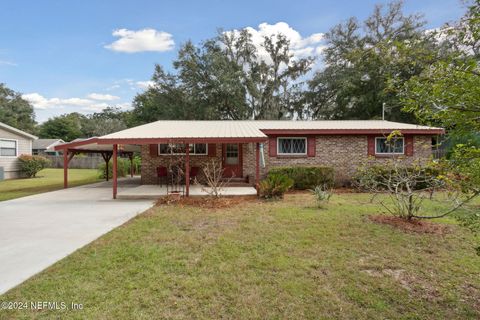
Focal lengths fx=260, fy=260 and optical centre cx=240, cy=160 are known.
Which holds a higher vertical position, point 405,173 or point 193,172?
point 405,173

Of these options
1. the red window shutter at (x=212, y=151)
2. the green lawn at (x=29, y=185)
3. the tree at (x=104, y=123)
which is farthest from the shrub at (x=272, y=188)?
the tree at (x=104, y=123)

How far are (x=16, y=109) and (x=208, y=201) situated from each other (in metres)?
52.7

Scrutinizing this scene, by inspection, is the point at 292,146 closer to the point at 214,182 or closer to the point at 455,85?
the point at 214,182

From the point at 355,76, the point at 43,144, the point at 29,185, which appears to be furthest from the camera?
the point at 43,144

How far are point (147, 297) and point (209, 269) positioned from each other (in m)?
0.94

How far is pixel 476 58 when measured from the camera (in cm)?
233

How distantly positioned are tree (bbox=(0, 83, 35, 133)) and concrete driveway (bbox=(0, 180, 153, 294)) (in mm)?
45998

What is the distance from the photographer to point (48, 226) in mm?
5852

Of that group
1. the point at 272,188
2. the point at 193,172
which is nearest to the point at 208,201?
the point at 272,188

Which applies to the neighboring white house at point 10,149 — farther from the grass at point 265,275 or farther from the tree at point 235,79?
the grass at point 265,275

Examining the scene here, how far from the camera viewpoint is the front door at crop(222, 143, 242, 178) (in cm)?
1252

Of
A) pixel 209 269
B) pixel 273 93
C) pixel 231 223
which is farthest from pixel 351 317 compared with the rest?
pixel 273 93

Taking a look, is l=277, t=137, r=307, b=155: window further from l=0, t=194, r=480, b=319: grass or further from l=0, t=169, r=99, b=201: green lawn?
l=0, t=169, r=99, b=201: green lawn

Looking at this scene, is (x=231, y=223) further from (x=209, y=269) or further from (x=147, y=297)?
(x=147, y=297)
